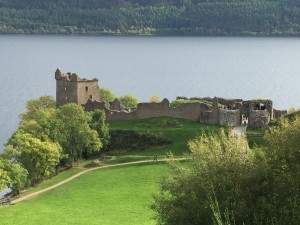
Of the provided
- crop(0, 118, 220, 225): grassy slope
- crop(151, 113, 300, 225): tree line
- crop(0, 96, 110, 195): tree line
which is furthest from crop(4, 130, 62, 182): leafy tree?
crop(151, 113, 300, 225): tree line

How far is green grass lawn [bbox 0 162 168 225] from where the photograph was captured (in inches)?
1548

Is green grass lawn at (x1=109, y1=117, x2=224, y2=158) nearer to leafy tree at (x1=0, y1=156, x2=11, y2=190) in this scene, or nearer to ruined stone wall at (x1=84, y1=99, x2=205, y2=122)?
ruined stone wall at (x1=84, y1=99, x2=205, y2=122)

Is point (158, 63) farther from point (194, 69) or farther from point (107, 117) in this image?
Answer: point (107, 117)

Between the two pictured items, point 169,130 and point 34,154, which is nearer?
point 34,154

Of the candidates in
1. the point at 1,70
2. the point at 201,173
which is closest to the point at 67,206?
the point at 201,173

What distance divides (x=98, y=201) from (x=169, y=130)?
2016 centimetres

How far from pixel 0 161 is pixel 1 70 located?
5177 inches

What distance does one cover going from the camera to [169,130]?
63219 mm

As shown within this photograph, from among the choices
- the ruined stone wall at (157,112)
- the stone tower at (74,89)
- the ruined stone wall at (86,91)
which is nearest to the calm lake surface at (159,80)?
the stone tower at (74,89)

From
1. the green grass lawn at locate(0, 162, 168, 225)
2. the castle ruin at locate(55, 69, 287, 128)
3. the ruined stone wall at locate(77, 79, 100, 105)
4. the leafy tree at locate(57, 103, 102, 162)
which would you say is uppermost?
the ruined stone wall at locate(77, 79, 100, 105)

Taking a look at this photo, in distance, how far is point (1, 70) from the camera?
575 ft

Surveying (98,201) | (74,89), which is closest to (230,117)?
(74,89)

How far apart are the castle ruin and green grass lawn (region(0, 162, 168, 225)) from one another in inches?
547

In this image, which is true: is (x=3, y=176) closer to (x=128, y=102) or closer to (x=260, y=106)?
(x=260, y=106)
